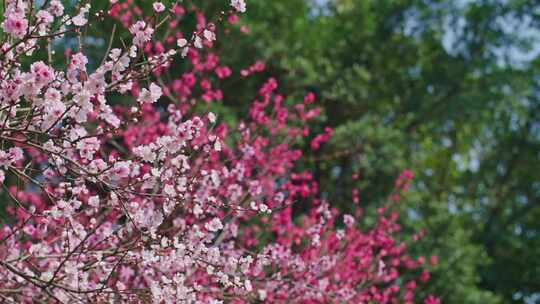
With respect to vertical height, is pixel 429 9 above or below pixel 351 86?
above

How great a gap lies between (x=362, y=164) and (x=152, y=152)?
8243 mm

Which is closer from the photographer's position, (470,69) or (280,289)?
(280,289)

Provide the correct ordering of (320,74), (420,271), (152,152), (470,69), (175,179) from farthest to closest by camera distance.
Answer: (470,69) → (320,74) → (420,271) → (175,179) → (152,152)

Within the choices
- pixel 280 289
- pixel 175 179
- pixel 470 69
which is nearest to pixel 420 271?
pixel 470 69

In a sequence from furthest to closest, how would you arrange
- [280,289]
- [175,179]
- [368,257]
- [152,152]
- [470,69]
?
1. [470,69]
2. [368,257]
3. [280,289]
4. [175,179]
5. [152,152]

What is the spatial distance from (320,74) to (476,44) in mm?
3620

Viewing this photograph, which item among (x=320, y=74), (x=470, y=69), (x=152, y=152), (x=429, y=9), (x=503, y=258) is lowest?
Answer: (x=152, y=152)

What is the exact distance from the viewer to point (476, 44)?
13141mm

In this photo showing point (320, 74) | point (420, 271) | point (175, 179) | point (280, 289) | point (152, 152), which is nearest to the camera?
point (152, 152)

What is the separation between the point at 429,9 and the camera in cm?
1309

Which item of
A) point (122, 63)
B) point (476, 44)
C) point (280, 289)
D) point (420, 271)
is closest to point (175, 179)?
point (122, 63)

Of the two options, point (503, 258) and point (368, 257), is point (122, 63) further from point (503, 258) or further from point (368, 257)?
point (503, 258)

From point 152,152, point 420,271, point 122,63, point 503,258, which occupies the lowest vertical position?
point 152,152

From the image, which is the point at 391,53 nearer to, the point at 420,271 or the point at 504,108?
the point at 504,108
